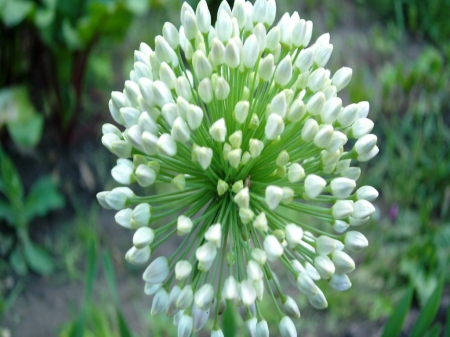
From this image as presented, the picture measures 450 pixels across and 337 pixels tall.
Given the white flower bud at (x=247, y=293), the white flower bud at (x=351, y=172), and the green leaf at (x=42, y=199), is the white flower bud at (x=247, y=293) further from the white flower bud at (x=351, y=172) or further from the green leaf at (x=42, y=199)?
the green leaf at (x=42, y=199)

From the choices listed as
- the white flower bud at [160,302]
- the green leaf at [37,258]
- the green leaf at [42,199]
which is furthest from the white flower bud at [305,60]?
the green leaf at [37,258]

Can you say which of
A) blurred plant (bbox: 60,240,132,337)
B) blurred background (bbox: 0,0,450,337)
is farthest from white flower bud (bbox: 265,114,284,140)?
blurred background (bbox: 0,0,450,337)

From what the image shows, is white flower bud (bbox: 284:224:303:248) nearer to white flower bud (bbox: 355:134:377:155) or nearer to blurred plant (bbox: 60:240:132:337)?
white flower bud (bbox: 355:134:377:155)

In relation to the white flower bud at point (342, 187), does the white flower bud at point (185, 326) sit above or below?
below

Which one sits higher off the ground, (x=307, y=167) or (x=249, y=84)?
(x=249, y=84)

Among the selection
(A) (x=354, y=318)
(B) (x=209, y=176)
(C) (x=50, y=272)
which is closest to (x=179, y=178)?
(B) (x=209, y=176)

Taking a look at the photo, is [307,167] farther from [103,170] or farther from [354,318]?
[103,170]
